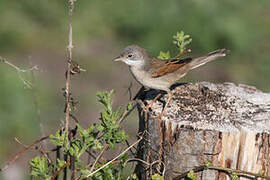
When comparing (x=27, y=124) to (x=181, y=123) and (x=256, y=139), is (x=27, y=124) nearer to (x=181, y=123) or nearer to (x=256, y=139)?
(x=181, y=123)

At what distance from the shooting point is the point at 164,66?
18.9 feet

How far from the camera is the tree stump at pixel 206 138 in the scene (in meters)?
4.11

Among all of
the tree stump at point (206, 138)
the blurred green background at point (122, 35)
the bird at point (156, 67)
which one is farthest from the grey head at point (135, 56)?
the blurred green background at point (122, 35)

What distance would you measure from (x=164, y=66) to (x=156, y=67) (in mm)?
138

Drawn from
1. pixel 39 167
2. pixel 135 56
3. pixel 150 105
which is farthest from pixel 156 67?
pixel 39 167

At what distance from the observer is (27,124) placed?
794 cm

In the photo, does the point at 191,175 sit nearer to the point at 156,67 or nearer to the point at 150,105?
the point at 150,105

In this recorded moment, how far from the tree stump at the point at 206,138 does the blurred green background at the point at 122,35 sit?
443 cm

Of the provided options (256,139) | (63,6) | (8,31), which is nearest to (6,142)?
(8,31)

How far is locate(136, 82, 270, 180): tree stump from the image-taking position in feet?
13.5

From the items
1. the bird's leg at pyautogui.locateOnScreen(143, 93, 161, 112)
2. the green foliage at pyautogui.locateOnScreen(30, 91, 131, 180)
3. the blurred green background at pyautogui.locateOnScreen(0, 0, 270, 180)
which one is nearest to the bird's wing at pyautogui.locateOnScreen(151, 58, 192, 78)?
the bird's leg at pyautogui.locateOnScreen(143, 93, 161, 112)

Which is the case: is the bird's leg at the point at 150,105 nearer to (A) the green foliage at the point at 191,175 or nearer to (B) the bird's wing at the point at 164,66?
(B) the bird's wing at the point at 164,66

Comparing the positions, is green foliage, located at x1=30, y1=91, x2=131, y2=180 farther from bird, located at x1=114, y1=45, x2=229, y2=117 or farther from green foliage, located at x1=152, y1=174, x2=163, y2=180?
bird, located at x1=114, y1=45, x2=229, y2=117

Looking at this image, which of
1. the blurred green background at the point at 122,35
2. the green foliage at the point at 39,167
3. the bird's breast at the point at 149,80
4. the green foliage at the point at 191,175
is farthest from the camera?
the blurred green background at the point at 122,35
